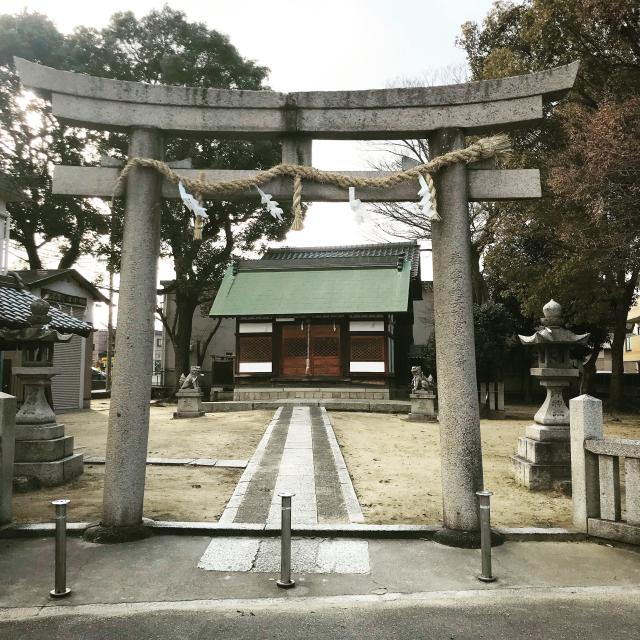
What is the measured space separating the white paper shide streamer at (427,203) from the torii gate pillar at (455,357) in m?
0.17

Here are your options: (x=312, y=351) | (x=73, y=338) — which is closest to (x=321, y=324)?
(x=312, y=351)

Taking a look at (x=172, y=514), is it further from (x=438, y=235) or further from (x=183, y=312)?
(x=183, y=312)

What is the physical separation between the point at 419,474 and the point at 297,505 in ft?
10.8

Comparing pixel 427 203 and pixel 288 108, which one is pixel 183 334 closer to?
pixel 288 108

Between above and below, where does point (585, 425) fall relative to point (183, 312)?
below

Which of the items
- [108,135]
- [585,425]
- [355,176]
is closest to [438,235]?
[355,176]

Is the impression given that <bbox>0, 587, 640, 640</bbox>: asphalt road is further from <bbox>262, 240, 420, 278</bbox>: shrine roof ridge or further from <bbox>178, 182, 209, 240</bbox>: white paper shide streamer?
<bbox>262, 240, 420, 278</bbox>: shrine roof ridge

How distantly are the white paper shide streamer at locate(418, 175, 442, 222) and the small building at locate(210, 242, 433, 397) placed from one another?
15.2 metres

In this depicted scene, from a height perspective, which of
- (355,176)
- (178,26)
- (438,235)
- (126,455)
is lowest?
(126,455)

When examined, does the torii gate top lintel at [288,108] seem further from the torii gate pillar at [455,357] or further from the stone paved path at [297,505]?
the stone paved path at [297,505]

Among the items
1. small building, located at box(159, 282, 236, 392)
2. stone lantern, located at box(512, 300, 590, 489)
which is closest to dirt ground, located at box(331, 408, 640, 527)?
stone lantern, located at box(512, 300, 590, 489)

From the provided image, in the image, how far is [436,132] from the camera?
5512mm

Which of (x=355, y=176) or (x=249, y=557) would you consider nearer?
(x=249, y=557)

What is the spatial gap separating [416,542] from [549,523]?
6.84 ft
